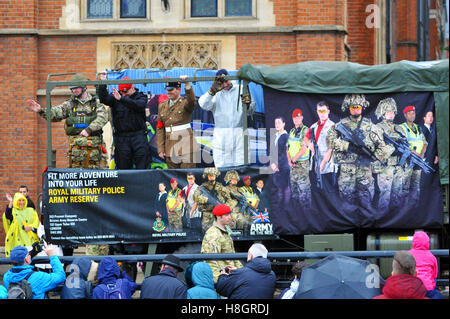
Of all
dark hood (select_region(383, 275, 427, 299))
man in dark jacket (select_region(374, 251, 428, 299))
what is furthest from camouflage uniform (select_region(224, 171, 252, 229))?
dark hood (select_region(383, 275, 427, 299))

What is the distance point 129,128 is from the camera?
12.5m

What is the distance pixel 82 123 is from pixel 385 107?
435 centimetres

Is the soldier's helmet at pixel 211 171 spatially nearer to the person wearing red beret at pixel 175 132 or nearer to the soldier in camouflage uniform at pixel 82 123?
the person wearing red beret at pixel 175 132

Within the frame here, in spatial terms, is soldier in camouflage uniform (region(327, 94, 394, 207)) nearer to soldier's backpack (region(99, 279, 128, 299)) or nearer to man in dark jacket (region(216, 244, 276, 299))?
man in dark jacket (region(216, 244, 276, 299))

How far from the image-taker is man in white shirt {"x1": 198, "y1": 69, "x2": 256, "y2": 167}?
12.1m

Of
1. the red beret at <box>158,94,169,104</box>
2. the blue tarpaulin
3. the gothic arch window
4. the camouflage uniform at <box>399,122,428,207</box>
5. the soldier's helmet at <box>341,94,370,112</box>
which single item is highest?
the gothic arch window

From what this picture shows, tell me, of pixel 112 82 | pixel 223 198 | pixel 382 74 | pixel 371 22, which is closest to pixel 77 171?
pixel 112 82

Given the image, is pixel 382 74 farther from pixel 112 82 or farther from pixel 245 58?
pixel 245 58

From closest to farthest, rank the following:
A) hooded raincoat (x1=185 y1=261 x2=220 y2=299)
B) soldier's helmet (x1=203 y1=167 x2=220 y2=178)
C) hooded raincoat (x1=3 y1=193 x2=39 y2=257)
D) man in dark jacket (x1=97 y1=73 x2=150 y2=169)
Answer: hooded raincoat (x1=185 y1=261 x2=220 y2=299) → soldier's helmet (x1=203 y1=167 x2=220 y2=178) → man in dark jacket (x1=97 y1=73 x2=150 y2=169) → hooded raincoat (x1=3 y1=193 x2=39 y2=257)

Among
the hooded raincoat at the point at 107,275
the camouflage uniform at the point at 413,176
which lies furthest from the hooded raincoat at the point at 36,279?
the camouflage uniform at the point at 413,176

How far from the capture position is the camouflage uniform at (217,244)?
1056 cm

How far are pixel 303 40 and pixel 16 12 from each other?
5.92 metres

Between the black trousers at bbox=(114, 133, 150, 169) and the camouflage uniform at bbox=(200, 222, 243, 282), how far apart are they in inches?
84.9

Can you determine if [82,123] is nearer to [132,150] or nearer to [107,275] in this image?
[132,150]
